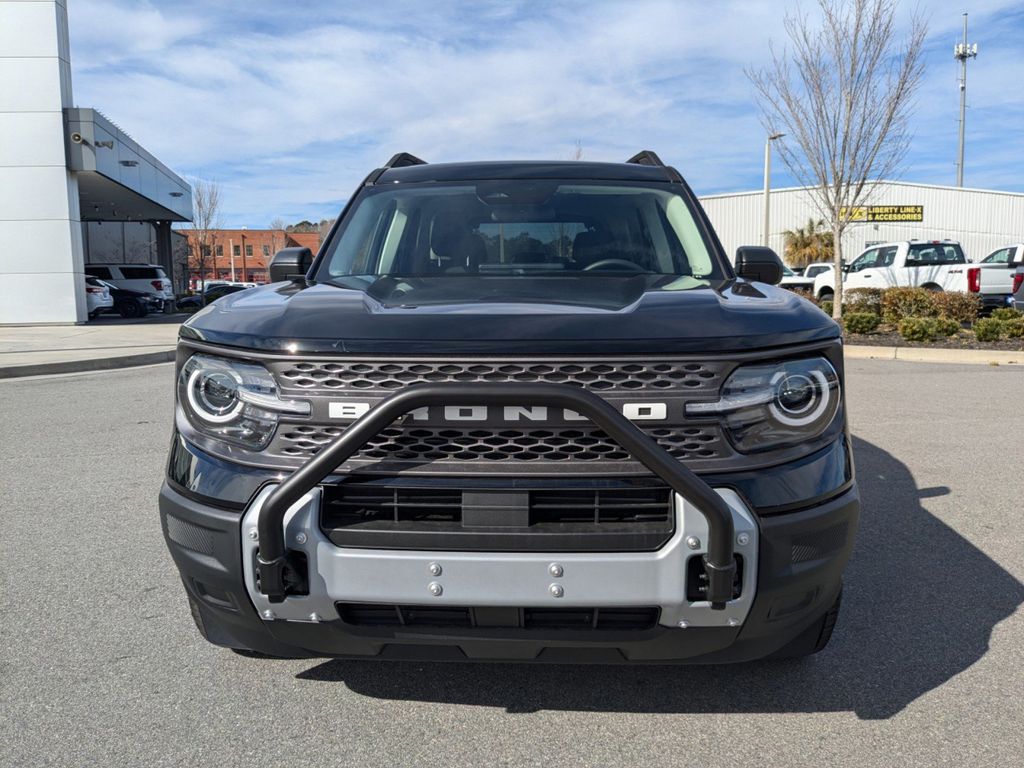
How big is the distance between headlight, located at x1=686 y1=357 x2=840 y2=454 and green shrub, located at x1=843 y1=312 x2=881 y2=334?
1429 centimetres

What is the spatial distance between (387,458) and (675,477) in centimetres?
71

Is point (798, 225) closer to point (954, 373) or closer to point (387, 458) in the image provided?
point (954, 373)

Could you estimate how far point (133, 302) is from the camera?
29.8 metres

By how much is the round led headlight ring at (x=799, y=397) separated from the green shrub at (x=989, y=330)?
13604 millimetres

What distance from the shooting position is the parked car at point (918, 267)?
784 inches


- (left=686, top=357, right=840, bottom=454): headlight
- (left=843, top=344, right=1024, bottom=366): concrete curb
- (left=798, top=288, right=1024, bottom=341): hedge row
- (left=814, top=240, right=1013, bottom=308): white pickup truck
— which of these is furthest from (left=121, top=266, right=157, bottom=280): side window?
(left=686, top=357, right=840, bottom=454): headlight

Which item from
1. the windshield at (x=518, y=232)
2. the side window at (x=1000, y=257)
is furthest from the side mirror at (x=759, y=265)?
the side window at (x=1000, y=257)

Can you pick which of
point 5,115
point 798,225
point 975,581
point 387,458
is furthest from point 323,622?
point 798,225

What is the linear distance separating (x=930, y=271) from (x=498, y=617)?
20.8 metres

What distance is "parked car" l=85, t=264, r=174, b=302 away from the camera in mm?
30019

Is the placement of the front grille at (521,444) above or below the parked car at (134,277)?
below

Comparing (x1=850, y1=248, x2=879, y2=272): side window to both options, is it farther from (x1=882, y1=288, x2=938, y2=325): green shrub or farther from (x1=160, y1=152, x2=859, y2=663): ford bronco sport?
(x1=160, y1=152, x2=859, y2=663): ford bronco sport

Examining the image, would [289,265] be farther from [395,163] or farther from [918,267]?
[918,267]

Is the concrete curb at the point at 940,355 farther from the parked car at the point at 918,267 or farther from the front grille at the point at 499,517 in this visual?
the front grille at the point at 499,517
